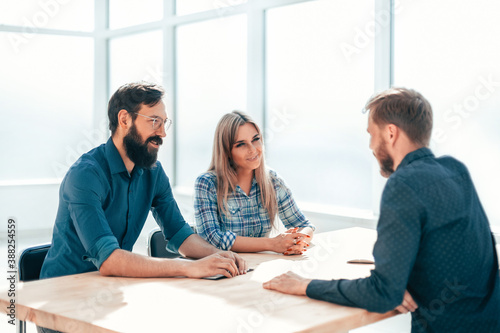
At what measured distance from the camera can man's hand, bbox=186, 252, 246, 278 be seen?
80.4 inches

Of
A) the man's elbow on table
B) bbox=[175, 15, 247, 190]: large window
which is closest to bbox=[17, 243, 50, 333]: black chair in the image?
the man's elbow on table

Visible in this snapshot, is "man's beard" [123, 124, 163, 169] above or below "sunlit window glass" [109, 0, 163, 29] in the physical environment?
below

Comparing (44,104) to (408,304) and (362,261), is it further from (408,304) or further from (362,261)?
(408,304)

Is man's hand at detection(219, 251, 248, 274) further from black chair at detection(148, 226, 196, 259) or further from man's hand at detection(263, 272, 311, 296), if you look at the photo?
black chair at detection(148, 226, 196, 259)

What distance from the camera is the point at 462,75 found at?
364 centimetres

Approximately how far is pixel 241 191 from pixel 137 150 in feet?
2.33

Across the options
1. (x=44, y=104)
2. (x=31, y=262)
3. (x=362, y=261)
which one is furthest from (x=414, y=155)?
(x=44, y=104)

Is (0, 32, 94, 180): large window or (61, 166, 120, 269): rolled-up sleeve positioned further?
(0, 32, 94, 180): large window

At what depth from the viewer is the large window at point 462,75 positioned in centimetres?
350

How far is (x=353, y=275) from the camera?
6.88 feet

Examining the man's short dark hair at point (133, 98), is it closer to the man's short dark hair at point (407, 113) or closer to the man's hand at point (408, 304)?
the man's short dark hair at point (407, 113)

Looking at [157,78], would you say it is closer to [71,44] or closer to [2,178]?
[71,44]

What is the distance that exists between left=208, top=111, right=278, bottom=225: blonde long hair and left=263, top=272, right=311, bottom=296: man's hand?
3.50 ft

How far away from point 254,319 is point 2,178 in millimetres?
6014
